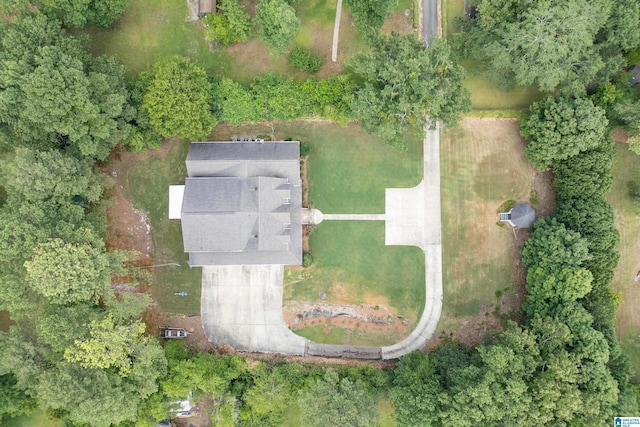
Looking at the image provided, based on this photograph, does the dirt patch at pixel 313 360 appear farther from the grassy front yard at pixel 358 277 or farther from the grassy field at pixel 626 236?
→ the grassy field at pixel 626 236

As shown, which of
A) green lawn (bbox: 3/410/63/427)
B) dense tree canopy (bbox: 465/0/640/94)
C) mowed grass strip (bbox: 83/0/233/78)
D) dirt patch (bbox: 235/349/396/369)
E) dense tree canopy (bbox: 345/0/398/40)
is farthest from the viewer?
mowed grass strip (bbox: 83/0/233/78)

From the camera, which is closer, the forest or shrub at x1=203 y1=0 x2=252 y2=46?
the forest

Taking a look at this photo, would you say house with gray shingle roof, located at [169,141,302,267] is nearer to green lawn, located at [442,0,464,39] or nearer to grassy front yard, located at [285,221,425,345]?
grassy front yard, located at [285,221,425,345]

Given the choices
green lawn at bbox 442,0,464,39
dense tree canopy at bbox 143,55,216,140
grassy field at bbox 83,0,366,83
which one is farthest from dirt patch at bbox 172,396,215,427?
green lawn at bbox 442,0,464,39

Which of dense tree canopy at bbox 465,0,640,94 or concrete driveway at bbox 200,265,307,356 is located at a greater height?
dense tree canopy at bbox 465,0,640,94

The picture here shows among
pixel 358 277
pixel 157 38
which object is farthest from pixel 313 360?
pixel 157 38

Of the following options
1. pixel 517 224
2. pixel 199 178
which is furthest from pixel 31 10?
pixel 517 224
